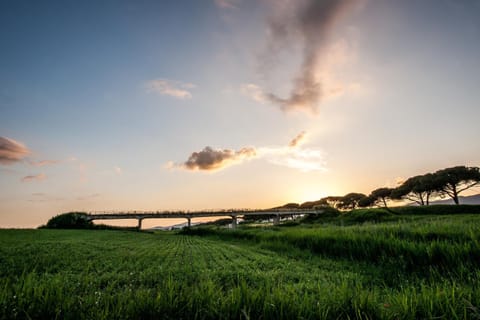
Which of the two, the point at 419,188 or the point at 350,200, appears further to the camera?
the point at 350,200

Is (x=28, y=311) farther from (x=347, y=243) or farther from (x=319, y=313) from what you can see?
(x=347, y=243)

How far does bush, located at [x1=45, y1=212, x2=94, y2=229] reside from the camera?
68.2 m

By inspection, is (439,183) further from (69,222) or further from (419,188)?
(69,222)

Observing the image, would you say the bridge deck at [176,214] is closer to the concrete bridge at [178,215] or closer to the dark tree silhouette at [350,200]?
Result: the concrete bridge at [178,215]

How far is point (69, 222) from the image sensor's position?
6925 centimetres

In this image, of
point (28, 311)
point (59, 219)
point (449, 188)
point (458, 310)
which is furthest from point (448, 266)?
point (59, 219)

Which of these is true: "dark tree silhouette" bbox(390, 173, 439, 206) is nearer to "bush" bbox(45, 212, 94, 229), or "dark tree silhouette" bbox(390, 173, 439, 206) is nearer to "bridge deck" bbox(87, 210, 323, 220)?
"bridge deck" bbox(87, 210, 323, 220)

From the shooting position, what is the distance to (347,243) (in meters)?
11.3

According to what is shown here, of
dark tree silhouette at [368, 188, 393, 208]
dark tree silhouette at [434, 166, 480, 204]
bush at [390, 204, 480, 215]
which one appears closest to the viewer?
bush at [390, 204, 480, 215]

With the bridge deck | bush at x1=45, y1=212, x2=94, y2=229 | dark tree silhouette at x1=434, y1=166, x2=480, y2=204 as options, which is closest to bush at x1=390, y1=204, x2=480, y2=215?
dark tree silhouette at x1=434, y1=166, x2=480, y2=204

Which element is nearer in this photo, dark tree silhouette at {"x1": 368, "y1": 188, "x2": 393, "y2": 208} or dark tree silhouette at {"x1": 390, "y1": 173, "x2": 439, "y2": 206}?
dark tree silhouette at {"x1": 390, "y1": 173, "x2": 439, "y2": 206}

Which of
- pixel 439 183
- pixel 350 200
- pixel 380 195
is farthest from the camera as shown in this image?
pixel 350 200

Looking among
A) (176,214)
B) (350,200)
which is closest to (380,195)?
(350,200)

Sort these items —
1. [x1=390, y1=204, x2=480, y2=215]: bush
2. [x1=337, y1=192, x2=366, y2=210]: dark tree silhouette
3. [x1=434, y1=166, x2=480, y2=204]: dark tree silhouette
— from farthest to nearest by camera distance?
[x1=337, y1=192, x2=366, y2=210]: dark tree silhouette < [x1=434, y1=166, x2=480, y2=204]: dark tree silhouette < [x1=390, y1=204, x2=480, y2=215]: bush
